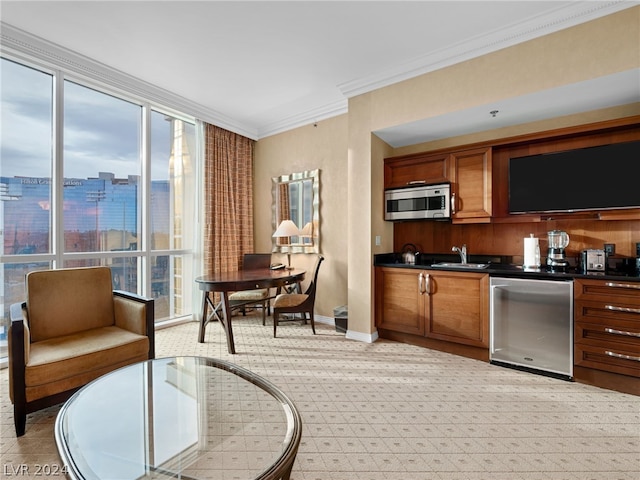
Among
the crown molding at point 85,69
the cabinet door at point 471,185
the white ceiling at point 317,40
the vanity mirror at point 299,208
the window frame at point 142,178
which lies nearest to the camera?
the white ceiling at point 317,40

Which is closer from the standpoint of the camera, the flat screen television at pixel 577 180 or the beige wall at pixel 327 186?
the flat screen television at pixel 577 180

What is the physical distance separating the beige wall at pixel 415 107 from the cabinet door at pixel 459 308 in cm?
70

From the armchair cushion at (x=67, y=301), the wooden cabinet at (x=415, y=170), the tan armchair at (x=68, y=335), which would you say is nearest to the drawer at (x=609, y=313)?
the wooden cabinet at (x=415, y=170)

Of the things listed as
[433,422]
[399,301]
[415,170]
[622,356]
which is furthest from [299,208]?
[622,356]

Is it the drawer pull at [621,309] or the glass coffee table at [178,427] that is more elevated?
the drawer pull at [621,309]

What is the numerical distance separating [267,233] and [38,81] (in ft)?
10.4

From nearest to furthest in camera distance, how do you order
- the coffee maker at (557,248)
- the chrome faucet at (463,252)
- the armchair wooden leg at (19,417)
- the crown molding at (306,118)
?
the armchair wooden leg at (19,417) < the coffee maker at (557,248) < the chrome faucet at (463,252) < the crown molding at (306,118)

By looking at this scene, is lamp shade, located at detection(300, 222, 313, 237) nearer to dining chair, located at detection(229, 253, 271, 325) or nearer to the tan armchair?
dining chair, located at detection(229, 253, 271, 325)

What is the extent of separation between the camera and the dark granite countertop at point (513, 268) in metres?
2.47

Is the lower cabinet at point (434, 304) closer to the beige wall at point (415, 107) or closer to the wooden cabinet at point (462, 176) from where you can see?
the beige wall at point (415, 107)

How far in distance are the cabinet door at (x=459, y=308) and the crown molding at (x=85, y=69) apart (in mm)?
3762

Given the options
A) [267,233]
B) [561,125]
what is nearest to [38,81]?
[267,233]

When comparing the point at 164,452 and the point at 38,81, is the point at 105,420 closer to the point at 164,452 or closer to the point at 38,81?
the point at 164,452

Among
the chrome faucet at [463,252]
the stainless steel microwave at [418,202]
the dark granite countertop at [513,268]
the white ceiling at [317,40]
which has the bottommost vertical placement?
the dark granite countertop at [513,268]
